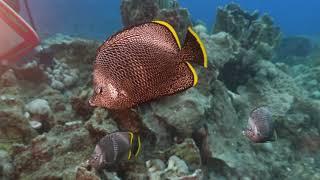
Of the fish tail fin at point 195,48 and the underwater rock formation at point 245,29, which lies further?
the underwater rock formation at point 245,29

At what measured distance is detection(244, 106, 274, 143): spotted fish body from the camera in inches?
157

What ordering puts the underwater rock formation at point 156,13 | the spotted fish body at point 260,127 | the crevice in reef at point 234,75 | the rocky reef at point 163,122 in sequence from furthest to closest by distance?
the crevice in reef at point 234,75 → the underwater rock formation at point 156,13 → the spotted fish body at point 260,127 → the rocky reef at point 163,122

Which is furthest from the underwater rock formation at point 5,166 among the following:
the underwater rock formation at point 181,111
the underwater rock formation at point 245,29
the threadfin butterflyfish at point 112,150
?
the underwater rock formation at point 245,29

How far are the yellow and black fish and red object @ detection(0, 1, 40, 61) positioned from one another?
3.91 metres

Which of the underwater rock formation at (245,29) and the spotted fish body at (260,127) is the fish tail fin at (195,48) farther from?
the underwater rock formation at (245,29)

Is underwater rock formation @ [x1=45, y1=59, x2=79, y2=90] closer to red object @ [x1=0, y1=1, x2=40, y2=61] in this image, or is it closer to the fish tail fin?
red object @ [x1=0, y1=1, x2=40, y2=61]

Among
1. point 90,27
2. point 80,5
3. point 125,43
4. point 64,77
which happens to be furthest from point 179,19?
point 80,5

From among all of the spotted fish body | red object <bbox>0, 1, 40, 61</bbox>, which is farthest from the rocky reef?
the spotted fish body

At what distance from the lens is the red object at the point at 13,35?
5.45 m

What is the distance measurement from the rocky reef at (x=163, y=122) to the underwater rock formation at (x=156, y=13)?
Answer: 0.8 inches

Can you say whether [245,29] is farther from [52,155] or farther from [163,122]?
[52,155]

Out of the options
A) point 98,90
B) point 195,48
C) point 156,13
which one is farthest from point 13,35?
point 195,48

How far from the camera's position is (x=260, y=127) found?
3986 mm

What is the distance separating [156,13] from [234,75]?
2376 mm
